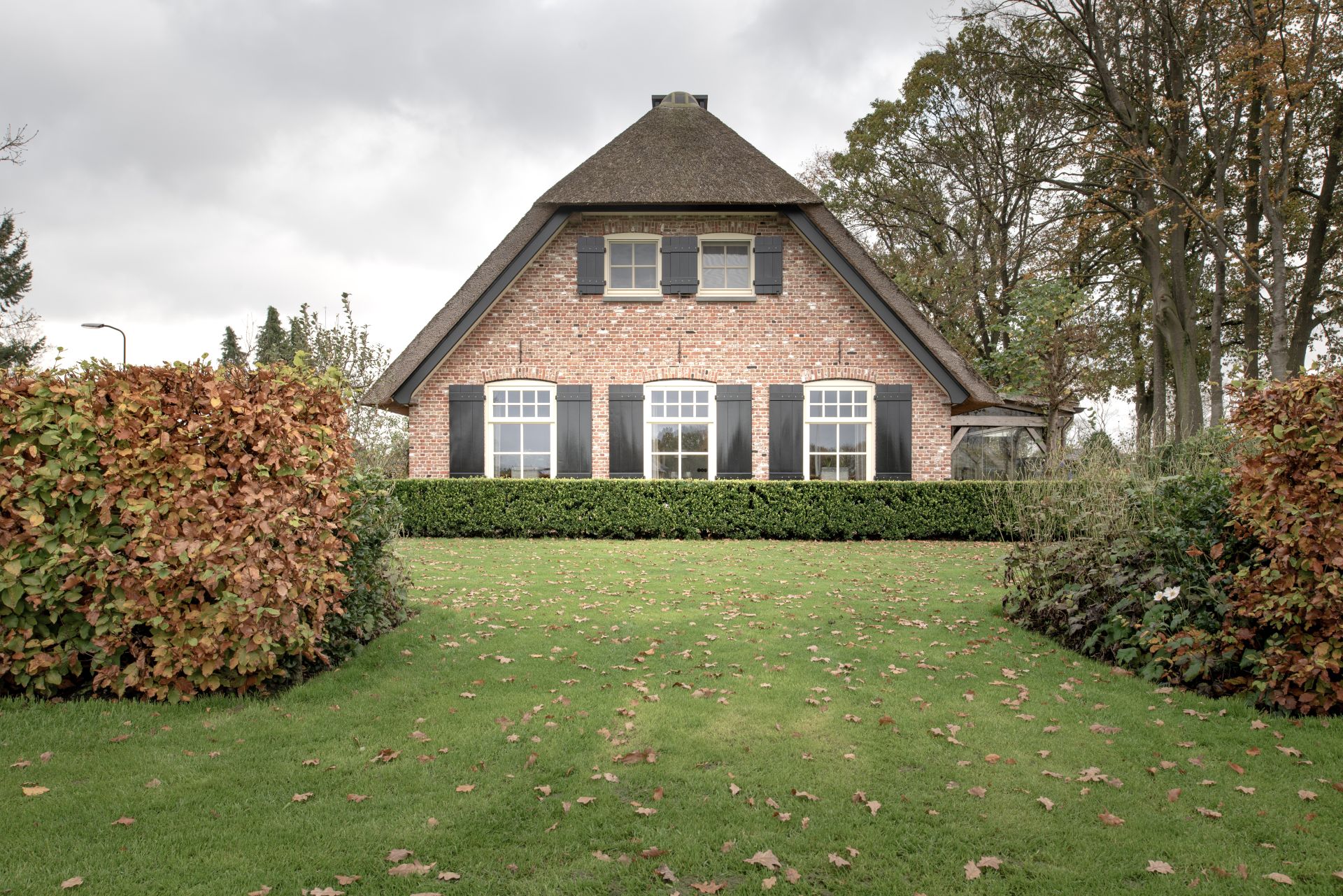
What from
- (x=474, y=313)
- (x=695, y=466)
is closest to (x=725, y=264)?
(x=695, y=466)

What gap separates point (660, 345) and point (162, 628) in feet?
35.8

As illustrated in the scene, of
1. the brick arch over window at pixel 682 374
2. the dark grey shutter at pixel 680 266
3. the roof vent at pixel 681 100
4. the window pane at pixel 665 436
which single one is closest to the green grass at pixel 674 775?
the window pane at pixel 665 436

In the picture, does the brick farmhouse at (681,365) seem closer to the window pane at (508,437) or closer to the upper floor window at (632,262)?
the window pane at (508,437)

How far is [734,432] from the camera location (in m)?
14.4

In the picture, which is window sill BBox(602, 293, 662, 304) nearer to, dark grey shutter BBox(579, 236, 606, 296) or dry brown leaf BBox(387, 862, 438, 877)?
dark grey shutter BBox(579, 236, 606, 296)

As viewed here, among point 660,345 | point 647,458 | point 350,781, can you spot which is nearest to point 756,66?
point 660,345

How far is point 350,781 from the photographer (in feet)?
11.5

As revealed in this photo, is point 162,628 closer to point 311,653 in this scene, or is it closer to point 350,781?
point 311,653

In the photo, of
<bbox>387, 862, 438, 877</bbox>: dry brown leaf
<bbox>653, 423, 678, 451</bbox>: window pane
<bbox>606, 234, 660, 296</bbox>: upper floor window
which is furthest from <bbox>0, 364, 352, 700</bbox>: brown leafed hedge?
<bbox>606, 234, 660, 296</bbox>: upper floor window

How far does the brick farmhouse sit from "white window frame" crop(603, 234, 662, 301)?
0.18 ft

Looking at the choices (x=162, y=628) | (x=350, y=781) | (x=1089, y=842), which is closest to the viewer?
(x=1089, y=842)

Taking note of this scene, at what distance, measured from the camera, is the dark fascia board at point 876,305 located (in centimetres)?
1402

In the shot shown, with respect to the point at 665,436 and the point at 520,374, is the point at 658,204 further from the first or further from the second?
the point at 665,436

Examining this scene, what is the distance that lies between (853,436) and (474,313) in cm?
732
